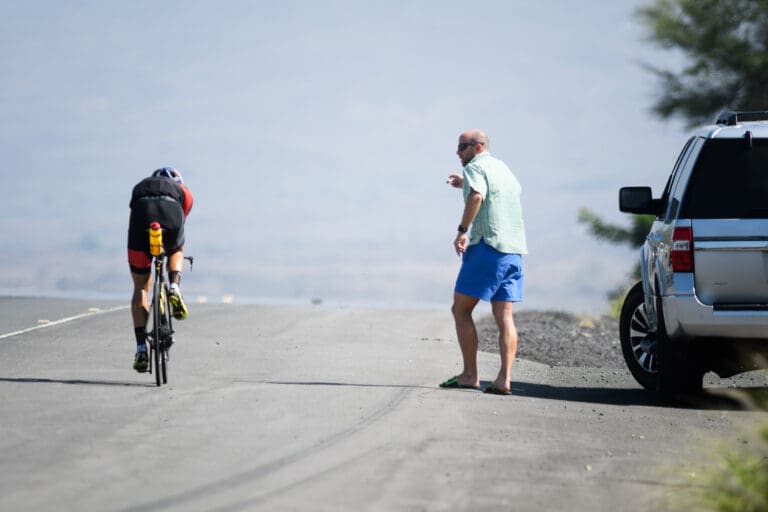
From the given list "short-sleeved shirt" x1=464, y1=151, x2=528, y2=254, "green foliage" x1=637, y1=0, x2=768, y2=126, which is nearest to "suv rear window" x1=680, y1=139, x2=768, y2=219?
"short-sleeved shirt" x1=464, y1=151, x2=528, y2=254

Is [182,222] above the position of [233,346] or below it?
above

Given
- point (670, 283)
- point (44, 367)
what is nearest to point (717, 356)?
point (670, 283)

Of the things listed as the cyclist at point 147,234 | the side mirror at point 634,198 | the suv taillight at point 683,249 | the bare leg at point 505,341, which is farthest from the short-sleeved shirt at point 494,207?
the cyclist at point 147,234

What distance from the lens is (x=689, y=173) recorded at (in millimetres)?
10195

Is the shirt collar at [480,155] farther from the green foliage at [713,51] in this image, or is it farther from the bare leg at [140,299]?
the green foliage at [713,51]

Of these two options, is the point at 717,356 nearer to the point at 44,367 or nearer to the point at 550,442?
the point at 550,442

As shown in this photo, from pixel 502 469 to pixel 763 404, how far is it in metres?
4.87

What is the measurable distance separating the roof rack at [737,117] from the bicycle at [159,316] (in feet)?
16.1

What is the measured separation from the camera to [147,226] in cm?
1132

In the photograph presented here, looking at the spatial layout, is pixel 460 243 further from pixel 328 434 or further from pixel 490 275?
pixel 328 434

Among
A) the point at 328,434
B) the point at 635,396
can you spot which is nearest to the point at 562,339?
the point at 635,396

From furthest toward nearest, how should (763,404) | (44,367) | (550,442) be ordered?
(44,367), (763,404), (550,442)

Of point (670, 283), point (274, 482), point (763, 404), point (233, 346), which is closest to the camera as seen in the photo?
point (274, 482)

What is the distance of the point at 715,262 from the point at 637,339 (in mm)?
2174
